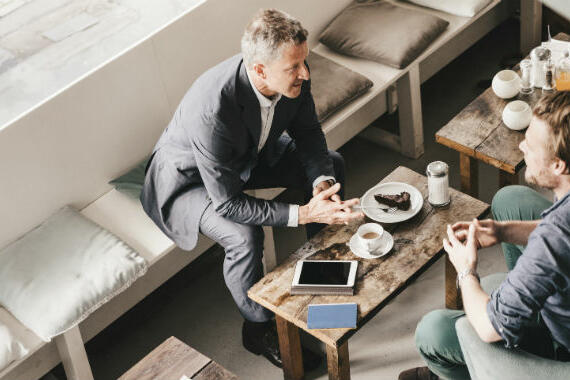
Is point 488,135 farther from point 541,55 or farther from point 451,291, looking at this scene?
point 451,291

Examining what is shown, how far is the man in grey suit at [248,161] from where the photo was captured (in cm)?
243

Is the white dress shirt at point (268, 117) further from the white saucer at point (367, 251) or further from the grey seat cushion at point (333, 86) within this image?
the grey seat cushion at point (333, 86)

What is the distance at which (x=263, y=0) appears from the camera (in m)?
3.39

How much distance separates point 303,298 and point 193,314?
0.88m

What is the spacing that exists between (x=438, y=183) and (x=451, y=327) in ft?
1.70

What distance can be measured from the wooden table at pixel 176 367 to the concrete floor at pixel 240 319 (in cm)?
63

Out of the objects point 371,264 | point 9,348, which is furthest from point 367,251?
point 9,348

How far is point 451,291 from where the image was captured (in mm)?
2785

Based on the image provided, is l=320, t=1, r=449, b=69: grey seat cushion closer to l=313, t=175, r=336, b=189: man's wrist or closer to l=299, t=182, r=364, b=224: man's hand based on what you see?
l=313, t=175, r=336, b=189: man's wrist

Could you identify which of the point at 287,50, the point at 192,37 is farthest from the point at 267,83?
the point at 192,37

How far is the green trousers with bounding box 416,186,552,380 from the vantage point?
2.18 meters

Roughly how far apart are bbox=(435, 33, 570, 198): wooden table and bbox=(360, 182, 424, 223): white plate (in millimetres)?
353

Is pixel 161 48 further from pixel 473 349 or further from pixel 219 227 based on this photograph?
pixel 473 349

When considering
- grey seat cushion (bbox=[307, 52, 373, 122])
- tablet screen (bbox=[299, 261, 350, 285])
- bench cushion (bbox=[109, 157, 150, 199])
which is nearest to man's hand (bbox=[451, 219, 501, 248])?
tablet screen (bbox=[299, 261, 350, 285])
